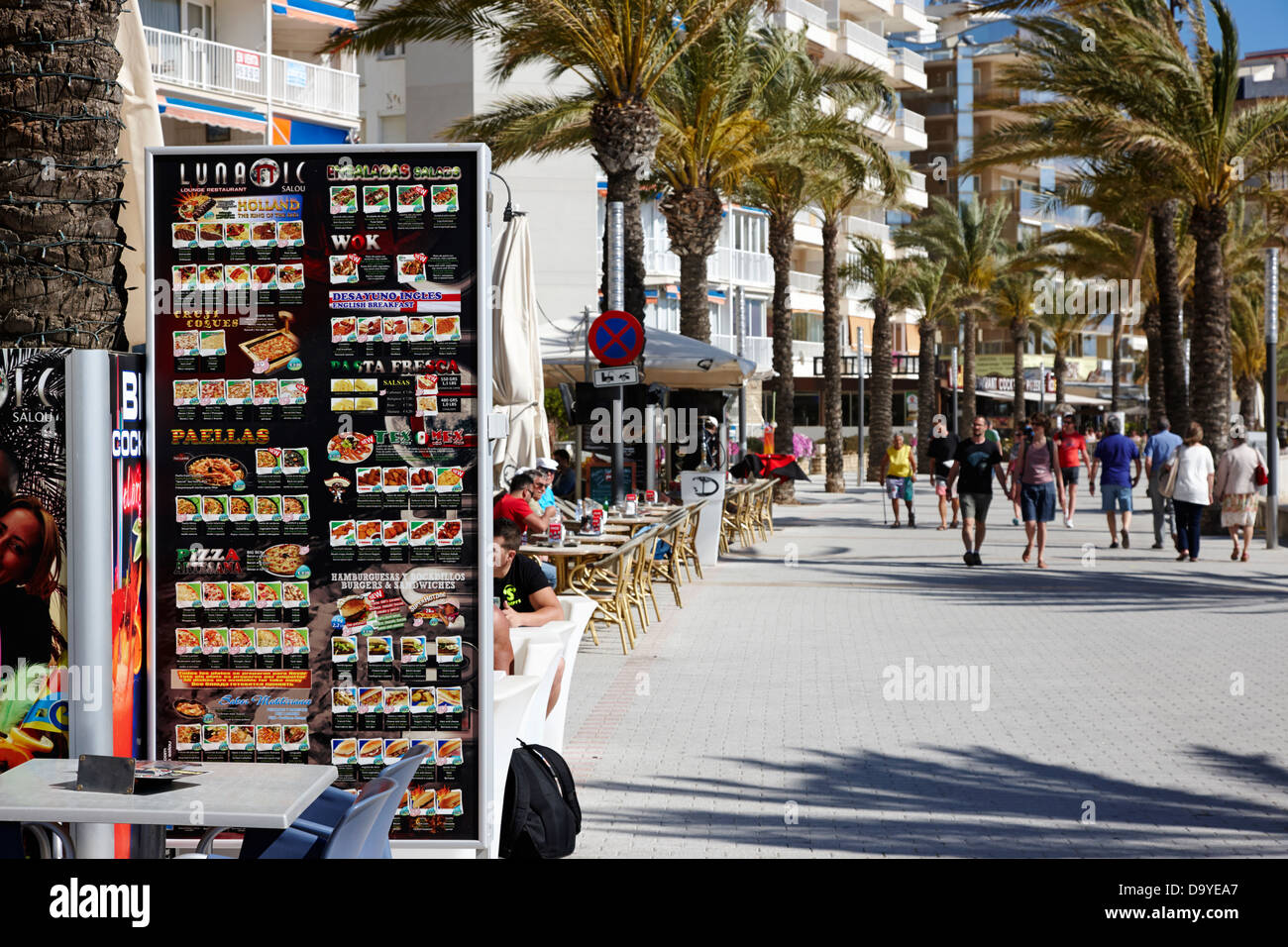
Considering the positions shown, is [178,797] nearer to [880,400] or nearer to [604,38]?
[604,38]

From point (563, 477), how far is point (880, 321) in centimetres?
2480

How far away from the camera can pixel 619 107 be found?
60.4ft

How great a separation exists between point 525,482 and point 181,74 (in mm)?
20207

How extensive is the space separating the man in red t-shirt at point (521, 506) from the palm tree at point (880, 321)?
26.1 metres

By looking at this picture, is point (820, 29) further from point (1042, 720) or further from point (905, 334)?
point (1042, 720)

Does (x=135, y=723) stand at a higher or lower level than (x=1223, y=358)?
lower

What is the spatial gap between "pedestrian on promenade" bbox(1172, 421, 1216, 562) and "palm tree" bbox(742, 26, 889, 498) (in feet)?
33.3

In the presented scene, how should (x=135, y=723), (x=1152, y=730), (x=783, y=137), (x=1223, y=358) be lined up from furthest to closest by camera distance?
(x=783, y=137) → (x=1223, y=358) → (x=1152, y=730) → (x=135, y=723)

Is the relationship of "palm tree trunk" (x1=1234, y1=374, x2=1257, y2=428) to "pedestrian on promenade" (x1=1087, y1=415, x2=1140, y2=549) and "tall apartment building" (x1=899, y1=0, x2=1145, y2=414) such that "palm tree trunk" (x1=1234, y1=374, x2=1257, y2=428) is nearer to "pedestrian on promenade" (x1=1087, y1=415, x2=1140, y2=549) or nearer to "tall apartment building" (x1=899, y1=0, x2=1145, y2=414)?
"tall apartment building" (x1=899, y1=0, x2=1145, y2=414)

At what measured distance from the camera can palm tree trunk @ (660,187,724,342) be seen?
24594 mm

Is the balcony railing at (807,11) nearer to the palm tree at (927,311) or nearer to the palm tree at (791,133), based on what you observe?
the palm tree at (927,311)

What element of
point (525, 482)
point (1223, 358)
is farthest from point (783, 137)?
point (525, 482)

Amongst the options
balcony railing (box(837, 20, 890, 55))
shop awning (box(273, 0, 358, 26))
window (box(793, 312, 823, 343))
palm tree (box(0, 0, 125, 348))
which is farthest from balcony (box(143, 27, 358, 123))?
balcony railing (box(837, 20, 890, 55))

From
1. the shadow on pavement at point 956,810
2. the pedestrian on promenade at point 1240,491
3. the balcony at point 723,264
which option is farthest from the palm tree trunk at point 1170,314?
the balcony at point 723,264
